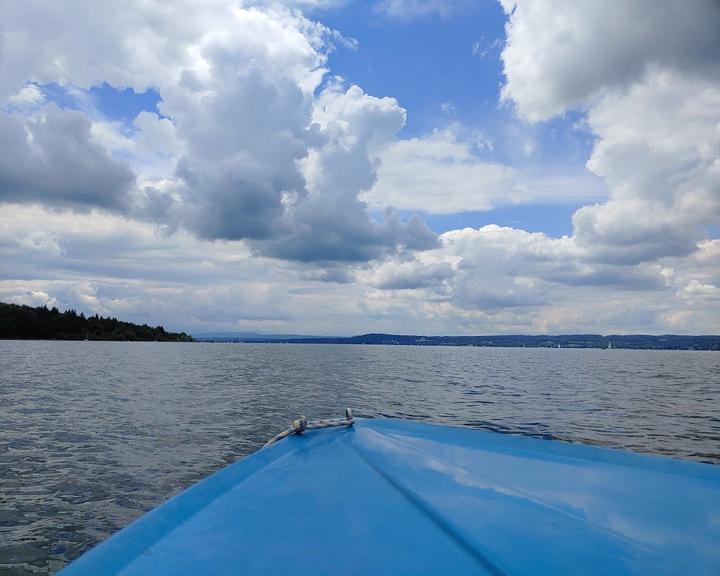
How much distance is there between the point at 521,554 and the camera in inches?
116

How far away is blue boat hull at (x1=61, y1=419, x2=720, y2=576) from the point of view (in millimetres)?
2949

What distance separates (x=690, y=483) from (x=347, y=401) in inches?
718

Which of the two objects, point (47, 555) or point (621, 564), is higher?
point (621, 564)

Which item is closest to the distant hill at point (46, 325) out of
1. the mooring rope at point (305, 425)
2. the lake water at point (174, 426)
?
the lake water at point (174, 426)

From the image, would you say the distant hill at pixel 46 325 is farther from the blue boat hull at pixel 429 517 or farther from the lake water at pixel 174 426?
the blue boat hull at pixel 429 517

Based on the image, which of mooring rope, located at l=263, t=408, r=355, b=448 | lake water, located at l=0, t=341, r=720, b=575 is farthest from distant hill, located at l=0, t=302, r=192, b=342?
mooring rope, located at l=263, t=408, r=355, b=448

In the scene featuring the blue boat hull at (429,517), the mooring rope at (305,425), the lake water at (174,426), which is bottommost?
the lake water at (174,426)

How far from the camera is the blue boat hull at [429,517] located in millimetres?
2949

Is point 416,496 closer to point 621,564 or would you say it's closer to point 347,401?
point 621,564

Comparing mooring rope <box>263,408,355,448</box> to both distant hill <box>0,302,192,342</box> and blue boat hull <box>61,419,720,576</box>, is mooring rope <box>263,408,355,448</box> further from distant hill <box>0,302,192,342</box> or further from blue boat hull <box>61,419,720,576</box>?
distant hill <box>0,302,192,342</box>

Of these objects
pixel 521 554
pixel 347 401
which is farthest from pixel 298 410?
pixel 521 554

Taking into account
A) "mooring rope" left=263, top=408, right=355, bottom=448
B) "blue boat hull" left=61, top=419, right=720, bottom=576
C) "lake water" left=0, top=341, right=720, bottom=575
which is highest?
"mooring rope" left=263, top=408, right=355, bottom=448

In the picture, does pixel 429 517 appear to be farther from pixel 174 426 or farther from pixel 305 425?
pixel 174 426

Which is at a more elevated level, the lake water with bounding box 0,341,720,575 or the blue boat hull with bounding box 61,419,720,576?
the blue boat hull with bounding box 61,419,720,576
